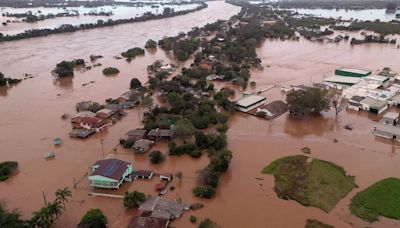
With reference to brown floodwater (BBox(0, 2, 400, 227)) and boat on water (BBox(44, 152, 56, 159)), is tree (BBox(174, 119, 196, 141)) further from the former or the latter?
boat on water (BBox(44, 152, 56, 159))

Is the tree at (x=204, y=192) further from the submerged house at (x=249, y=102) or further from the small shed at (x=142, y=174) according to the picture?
the submerged house at (x=249, y=102)

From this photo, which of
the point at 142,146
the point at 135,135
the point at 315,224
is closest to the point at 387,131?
the point at 315,224

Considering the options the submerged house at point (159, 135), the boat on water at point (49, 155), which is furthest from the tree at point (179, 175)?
the boat on water at point (49, 155)

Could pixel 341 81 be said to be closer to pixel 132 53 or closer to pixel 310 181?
pixel 310 181

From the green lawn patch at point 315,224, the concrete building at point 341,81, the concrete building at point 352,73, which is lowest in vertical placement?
the green lawn patch at point 315,224

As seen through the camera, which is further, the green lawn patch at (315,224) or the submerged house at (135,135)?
the submerged house at (135,135)

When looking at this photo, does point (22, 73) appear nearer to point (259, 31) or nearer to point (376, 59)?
point (259, 31)
